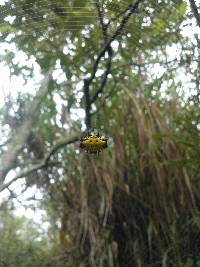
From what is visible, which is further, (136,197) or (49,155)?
(49,155)

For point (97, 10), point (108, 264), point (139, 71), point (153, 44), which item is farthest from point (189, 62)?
point (108, 264)

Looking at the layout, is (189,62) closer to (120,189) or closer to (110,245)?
(120,189)

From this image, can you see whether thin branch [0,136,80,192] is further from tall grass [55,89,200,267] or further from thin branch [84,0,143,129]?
thin branch [84,0,143,129]

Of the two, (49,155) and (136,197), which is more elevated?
(49,155)

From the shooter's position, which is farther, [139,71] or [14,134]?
[14,134]

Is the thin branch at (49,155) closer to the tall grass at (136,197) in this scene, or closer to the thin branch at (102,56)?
the tall grass at (136,197)

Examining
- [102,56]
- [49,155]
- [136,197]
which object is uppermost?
[102,56]

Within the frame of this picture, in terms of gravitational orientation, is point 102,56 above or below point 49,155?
above

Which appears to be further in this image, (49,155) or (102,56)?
(49,155)
